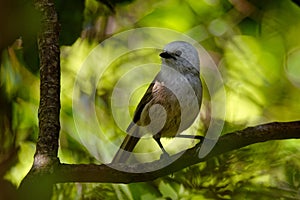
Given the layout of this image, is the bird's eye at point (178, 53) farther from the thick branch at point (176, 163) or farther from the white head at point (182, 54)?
the thick branch at point (176, 163)

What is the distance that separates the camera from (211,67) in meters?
0.63

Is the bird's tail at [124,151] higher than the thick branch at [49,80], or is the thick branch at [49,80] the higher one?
the thick branch at [49,80]

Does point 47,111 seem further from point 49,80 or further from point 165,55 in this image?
point 165,55

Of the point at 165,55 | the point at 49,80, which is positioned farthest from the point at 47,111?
the point at 165,55

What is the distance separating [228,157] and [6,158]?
0.19m

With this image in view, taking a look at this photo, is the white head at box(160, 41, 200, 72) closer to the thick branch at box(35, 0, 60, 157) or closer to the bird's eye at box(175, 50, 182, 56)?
the bird's eye at box(175, 50, 182, 56)

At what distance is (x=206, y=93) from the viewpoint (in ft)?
2.07

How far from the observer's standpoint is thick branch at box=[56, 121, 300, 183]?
1.76ft

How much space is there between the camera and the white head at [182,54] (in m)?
0.62

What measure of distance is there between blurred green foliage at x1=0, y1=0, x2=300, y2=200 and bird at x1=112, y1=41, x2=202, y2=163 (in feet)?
0.04

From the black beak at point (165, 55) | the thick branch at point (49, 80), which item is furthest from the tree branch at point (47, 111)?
the black beak at point (165, 55)

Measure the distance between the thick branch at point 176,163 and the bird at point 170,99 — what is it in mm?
32

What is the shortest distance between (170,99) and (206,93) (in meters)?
0.08

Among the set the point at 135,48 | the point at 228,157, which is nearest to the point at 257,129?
the point at 228,157
